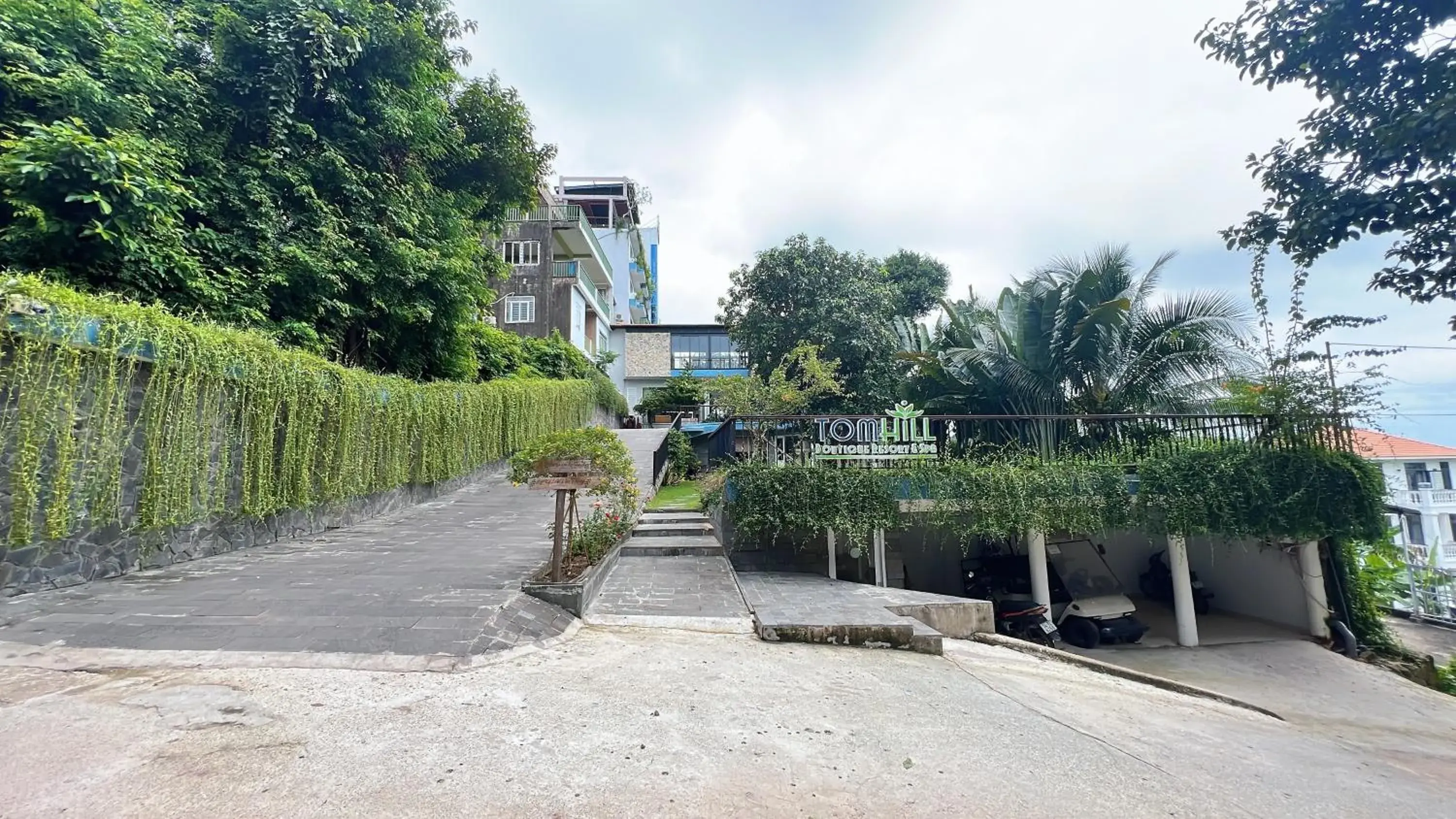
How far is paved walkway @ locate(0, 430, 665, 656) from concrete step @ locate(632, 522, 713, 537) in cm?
212

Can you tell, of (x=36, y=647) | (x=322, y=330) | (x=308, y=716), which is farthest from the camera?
(x=322, y=330)

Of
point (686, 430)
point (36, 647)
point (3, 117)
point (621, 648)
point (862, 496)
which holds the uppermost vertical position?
point (3, 117)

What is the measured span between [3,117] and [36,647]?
683 cm

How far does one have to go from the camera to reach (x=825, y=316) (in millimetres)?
17016

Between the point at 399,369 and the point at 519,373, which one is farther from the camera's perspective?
the point at 519,373

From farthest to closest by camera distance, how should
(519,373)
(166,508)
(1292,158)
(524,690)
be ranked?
(519,373)
(166,508)
(1292,158)
(524,690)

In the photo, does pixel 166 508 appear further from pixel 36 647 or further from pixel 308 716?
pixel 308 716

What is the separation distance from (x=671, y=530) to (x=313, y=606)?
547cm

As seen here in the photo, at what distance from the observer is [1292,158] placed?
5227 millimetres

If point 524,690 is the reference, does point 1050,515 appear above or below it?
above

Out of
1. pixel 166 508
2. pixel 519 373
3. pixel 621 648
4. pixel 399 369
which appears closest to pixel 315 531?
pixel 166 508

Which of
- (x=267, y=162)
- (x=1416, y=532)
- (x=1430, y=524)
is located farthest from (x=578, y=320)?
(x=1430, y=524)

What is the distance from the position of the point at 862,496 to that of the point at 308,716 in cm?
627

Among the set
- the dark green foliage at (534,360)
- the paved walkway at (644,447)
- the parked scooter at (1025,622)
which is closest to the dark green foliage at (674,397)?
the dark green foliage at (534,360)
